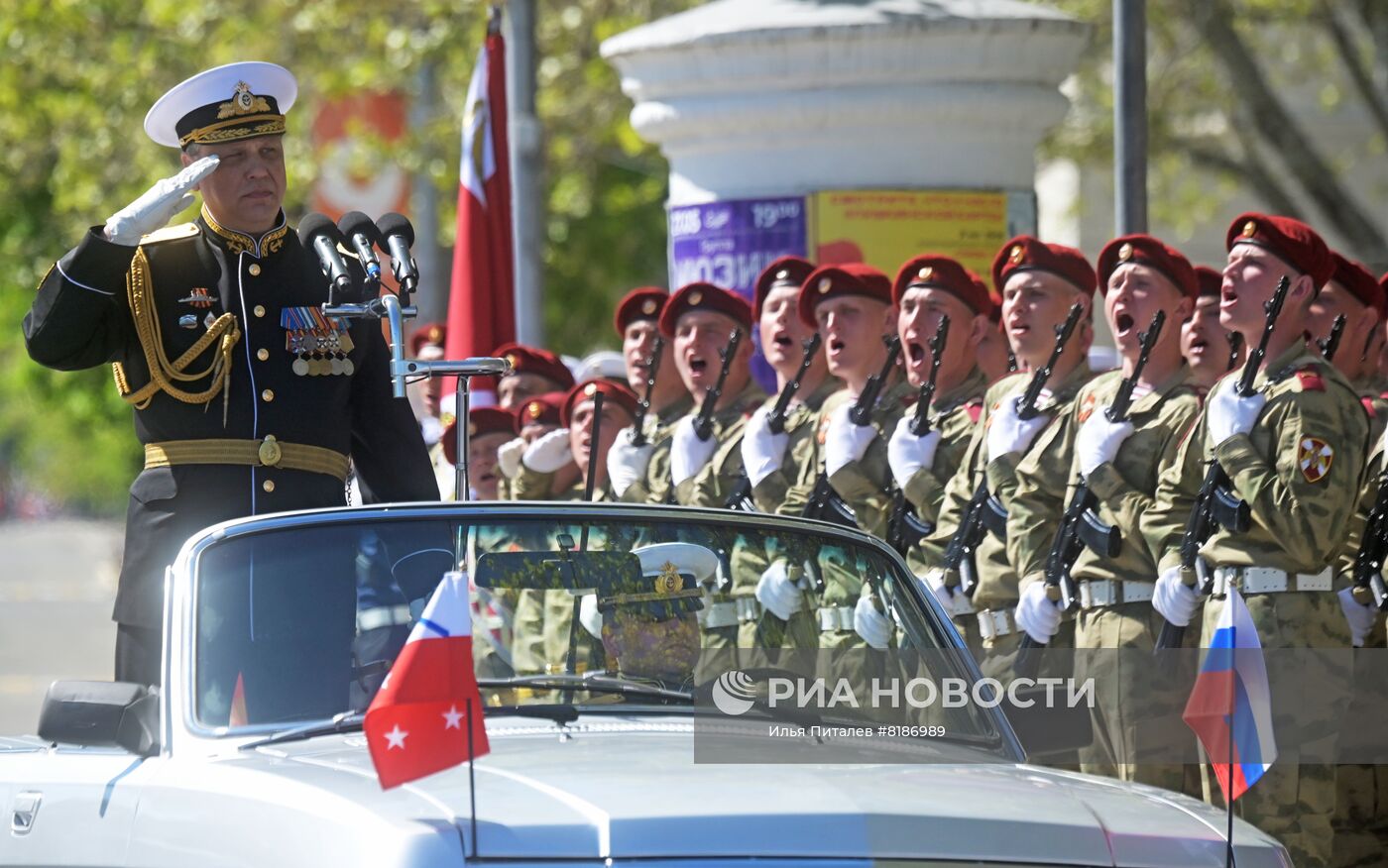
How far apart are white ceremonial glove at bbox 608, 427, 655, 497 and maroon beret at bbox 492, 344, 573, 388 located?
1532mm

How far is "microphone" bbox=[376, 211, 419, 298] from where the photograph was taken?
214 inches

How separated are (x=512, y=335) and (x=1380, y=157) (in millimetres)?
20948

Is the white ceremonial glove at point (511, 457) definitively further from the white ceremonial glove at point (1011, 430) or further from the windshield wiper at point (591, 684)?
the windshield wiper at point (591, 684)

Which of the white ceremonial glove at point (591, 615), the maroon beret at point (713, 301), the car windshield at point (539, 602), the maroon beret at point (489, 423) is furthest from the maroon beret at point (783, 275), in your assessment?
the white ceremonial glove at point (591, 615)

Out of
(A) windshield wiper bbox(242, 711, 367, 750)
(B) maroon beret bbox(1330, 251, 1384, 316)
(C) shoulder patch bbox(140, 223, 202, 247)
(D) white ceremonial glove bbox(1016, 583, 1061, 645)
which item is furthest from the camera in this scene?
(B) maroon beret bbox(1330, 251, 1384, 316)

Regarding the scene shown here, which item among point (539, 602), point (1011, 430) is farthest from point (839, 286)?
point (539, 602)

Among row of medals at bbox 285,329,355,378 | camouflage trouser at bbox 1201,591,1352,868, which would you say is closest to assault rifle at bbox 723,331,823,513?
camouflage trouser at bbox 1201,591,1352,868

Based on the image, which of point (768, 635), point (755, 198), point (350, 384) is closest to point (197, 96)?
point (350, 384)

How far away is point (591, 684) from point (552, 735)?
0.90ft

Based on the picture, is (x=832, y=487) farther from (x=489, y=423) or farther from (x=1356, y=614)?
(x=489, y=423)

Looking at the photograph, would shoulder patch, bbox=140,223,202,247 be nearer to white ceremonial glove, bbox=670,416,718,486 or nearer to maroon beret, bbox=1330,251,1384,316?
white ceremonial glove, bbox=670,416,718,486

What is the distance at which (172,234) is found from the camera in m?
5.94

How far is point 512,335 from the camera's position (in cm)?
1195

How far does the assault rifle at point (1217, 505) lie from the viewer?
672cm
